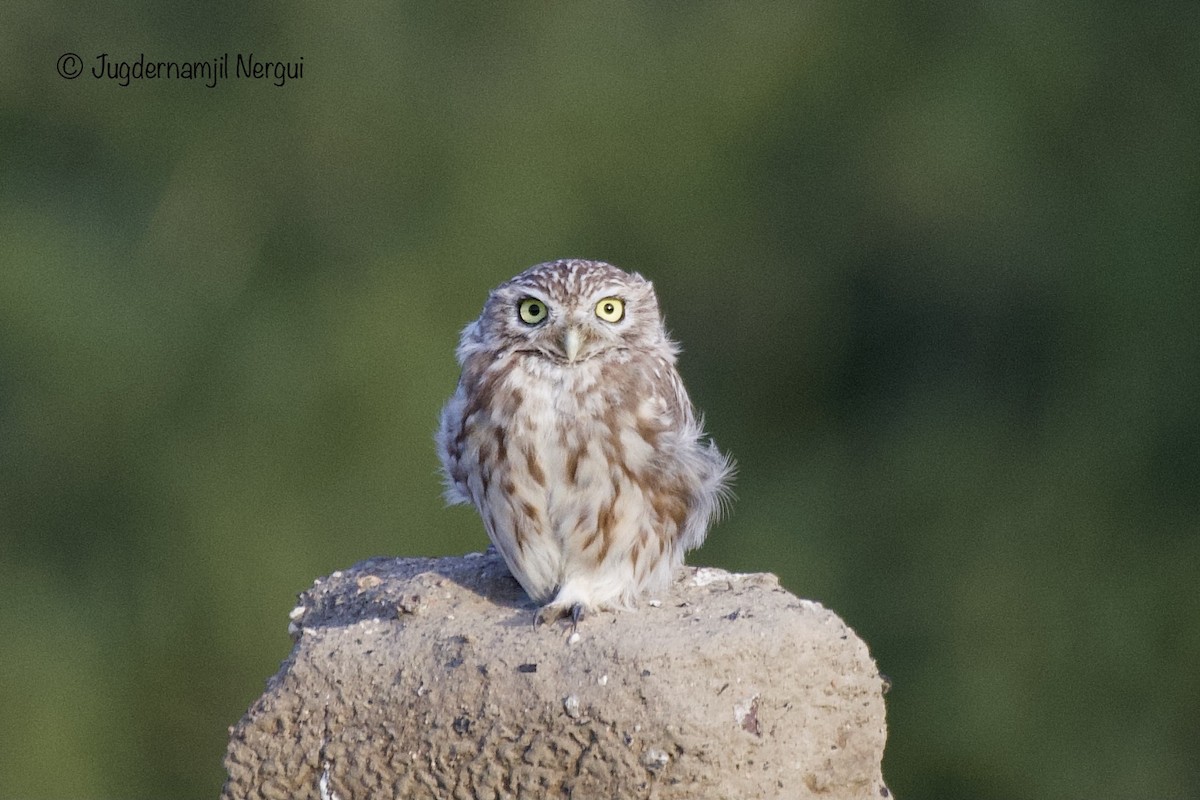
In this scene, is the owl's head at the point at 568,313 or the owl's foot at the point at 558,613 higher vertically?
the owl's head at the point at 568,313

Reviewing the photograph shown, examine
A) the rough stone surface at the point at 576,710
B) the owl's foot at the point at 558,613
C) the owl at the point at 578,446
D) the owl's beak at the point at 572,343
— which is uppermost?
the owl's beak at the point at 572,343

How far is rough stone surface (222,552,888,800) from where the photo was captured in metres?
3.44

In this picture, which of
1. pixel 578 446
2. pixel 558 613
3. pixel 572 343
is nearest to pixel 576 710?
pixel 558 613

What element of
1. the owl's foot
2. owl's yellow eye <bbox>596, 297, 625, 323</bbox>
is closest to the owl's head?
owl's yellow eye <bbox>596, 297, 625, 323</bbox>

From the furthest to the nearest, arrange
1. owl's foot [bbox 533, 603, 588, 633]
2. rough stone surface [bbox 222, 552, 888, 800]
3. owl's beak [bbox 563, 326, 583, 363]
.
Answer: owl's beak [bbox 563, 326, 583, 363], owl's foot [bbox 533, 603, 588, 633], rough stone surface [bbox 222, 552, 888, 800]

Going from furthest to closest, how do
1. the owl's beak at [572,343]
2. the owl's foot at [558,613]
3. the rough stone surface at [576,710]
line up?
the owl's beak at [572,343] → the owl's foot at [558,613] → the rough stone surface at [576,710]

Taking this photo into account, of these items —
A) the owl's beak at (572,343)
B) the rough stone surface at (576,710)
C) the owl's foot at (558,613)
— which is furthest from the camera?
the owl's beak at (572,343)

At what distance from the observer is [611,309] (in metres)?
4.23

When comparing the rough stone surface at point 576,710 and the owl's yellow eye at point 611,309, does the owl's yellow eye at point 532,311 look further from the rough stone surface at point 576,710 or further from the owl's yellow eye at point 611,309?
the rough stone surface at point 576,710

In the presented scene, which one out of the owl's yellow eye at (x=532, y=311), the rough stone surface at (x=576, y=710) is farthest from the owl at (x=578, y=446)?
the rough stone surface at (x=576, y=710)

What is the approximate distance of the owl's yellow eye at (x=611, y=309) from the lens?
13.7 ft

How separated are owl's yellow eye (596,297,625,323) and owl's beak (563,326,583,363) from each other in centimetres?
8

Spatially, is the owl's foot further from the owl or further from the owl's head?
the owl's head

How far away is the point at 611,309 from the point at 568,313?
132 mm
